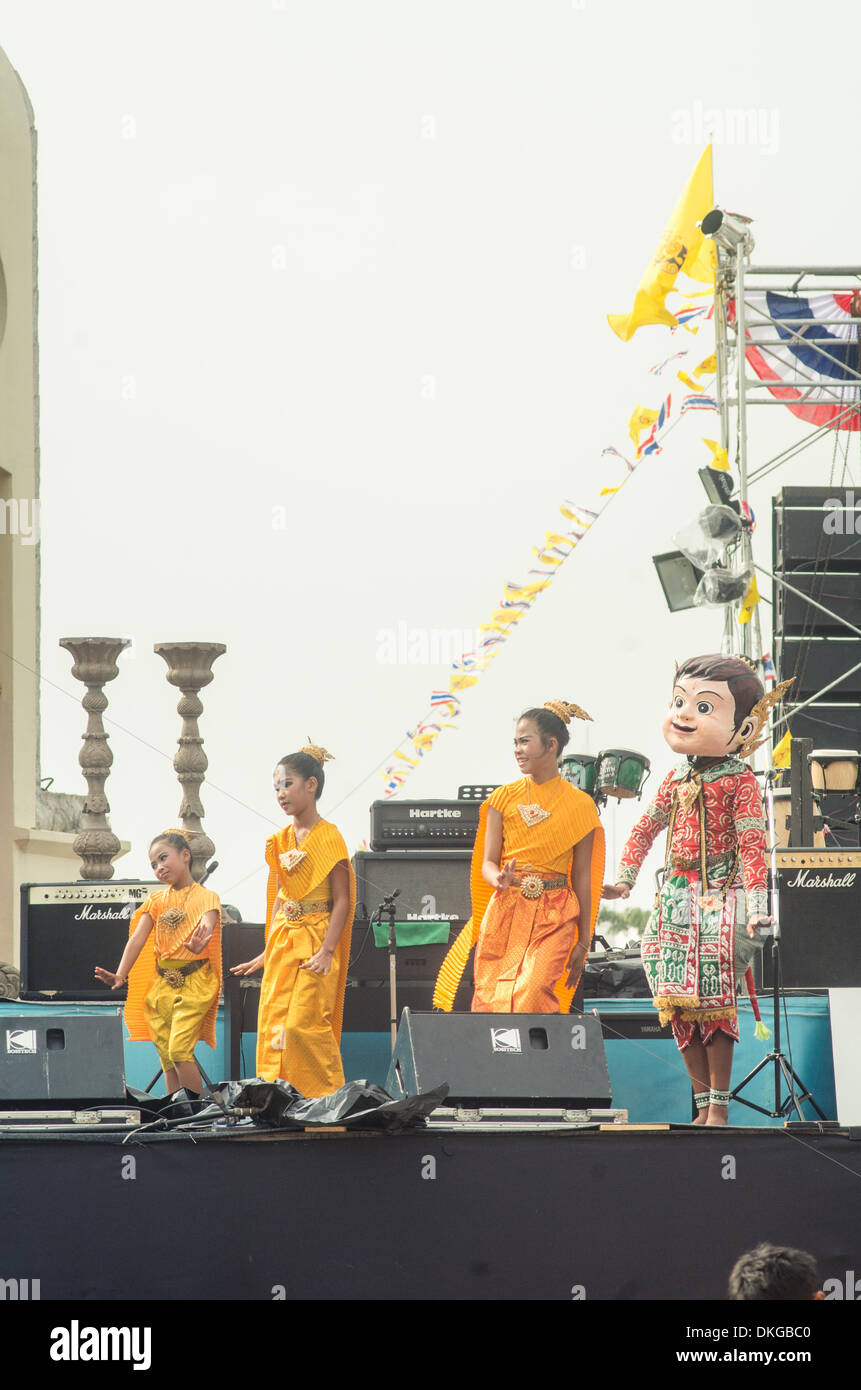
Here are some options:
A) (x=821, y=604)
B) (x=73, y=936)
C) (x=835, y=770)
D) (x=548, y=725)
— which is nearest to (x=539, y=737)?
(x=548, y=725)

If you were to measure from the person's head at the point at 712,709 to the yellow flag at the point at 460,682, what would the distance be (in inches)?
115

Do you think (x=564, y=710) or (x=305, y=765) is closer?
(x=564, y=710)

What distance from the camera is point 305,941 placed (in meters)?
5.34

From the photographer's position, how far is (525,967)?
16.4 feet

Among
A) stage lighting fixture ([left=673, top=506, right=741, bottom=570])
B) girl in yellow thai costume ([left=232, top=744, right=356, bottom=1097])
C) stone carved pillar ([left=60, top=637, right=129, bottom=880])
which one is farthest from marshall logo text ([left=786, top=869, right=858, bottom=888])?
stone carved pillar ([left=60, top=637, right=129, bottom=880])

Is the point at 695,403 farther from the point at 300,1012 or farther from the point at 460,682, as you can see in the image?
the point at 300,1012

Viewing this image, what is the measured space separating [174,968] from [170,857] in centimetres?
42

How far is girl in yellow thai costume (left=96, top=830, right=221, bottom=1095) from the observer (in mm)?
5914

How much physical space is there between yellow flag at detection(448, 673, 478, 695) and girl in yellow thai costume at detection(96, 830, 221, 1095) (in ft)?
6.43

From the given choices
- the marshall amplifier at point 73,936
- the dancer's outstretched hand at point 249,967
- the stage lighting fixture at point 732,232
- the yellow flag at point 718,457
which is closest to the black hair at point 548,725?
the dancer's outstretched hand at point 249,967

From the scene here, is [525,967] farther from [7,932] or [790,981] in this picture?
[7,932]
